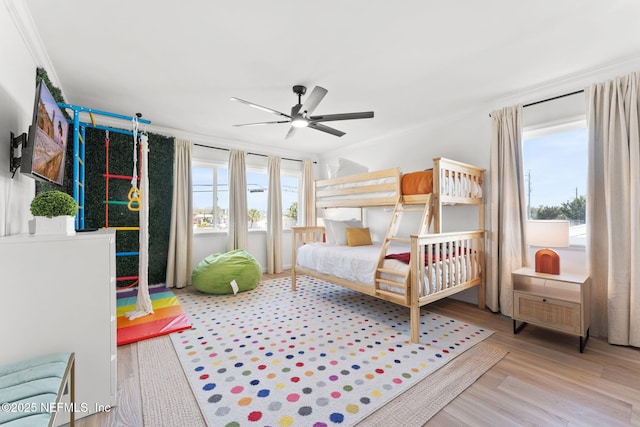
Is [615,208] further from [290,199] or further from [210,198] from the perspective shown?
[210,198]

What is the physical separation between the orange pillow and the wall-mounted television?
10.3 ft

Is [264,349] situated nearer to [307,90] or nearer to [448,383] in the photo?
[448,383]

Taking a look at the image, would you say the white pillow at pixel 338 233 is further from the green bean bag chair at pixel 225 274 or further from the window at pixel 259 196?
the window at pixel 259 196

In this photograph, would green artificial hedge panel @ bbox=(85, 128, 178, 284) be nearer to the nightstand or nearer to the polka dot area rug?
the polka dot area rug

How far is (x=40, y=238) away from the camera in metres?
1.47

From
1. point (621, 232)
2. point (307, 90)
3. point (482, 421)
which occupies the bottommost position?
point (482, 421)

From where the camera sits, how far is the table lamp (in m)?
2.44

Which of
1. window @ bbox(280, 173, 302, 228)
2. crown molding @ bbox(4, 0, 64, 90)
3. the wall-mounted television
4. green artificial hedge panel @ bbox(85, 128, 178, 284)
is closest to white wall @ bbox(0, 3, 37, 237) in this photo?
crown molding @ bbox(4, 0, 64, 90)

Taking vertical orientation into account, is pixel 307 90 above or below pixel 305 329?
above

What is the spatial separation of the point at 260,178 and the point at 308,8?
A: 3.84 meters

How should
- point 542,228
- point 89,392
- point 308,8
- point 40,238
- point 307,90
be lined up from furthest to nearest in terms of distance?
1. point 307,90
2. point 542,228
3. point 308,8
4. point 89,392
5. point 40,238

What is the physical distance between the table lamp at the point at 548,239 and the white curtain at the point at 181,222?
14.9 feet

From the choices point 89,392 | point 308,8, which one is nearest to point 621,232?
point 308,8

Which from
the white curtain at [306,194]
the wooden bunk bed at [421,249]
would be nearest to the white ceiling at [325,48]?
the wooden bunk bed at [421,249]
